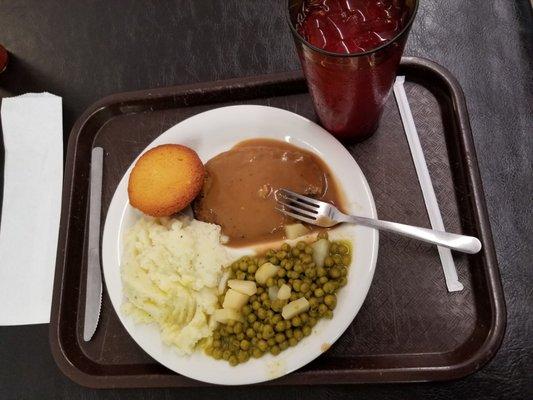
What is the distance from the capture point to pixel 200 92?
92.7 inches

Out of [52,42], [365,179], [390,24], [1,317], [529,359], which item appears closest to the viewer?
[390,24]

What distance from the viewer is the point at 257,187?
209cm

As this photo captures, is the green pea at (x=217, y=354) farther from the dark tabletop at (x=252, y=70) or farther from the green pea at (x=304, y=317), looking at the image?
the green pea at (x=304, y=317)

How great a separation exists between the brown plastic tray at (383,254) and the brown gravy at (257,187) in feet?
0.80

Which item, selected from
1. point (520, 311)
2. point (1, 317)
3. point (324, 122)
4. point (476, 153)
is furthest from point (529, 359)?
point (1, 317)

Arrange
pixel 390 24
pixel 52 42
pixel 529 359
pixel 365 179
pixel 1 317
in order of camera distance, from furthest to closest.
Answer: pixel 52 42 → pixel 1 317 → pixel 365 179 → pixel 529 359 → pixel 390 24

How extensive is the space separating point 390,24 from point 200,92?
103 cm

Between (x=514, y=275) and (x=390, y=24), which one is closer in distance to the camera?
(x=390, y=24)

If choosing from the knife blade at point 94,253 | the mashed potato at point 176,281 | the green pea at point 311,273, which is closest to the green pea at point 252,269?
the mashed potato at point 176,281

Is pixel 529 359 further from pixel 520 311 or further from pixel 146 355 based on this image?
pixel 146 355

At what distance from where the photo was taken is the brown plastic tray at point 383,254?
1.90m

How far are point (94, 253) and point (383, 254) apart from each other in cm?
127

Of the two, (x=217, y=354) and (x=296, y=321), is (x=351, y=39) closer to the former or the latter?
(x=296, y=321)

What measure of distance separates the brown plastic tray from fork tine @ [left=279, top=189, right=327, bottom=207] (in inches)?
12.6
